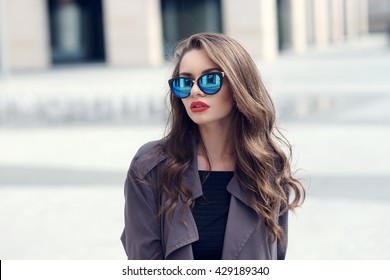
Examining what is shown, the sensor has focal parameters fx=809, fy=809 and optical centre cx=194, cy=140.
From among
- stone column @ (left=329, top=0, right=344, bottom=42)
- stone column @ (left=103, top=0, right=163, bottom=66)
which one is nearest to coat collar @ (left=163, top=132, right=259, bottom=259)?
stone column @ (left=103, top=0, right=163, bottom=66)

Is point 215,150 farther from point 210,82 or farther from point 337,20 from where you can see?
point 337,20

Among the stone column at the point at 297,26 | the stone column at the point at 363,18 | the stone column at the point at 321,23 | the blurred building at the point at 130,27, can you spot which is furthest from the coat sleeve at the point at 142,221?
the stone column at the point at 363,18

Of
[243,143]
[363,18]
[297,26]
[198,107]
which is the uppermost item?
[363,18]

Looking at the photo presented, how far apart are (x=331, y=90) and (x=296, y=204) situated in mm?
19724

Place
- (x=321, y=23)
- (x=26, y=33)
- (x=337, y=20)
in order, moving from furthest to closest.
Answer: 1. (x=337, y=20)
2. (x=321, y=23)
3. (x=26, y=33)

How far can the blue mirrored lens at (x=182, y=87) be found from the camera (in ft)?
9.00

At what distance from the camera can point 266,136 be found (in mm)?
2963

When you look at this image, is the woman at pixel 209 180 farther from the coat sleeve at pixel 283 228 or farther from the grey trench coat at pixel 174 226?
the coat sleeve at pixel 283 228

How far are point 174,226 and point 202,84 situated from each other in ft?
1.60

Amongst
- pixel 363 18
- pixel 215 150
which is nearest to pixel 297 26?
pixel 363 18

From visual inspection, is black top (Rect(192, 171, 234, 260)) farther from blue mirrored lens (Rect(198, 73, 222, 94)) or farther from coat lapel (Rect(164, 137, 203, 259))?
blue mirrored lens (Rect(198, 73, 222, 94))

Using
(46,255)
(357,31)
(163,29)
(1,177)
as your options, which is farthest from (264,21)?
(357,31)

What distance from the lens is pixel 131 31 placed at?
1592 inches

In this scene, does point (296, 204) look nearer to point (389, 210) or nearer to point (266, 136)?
point (266, 136)
